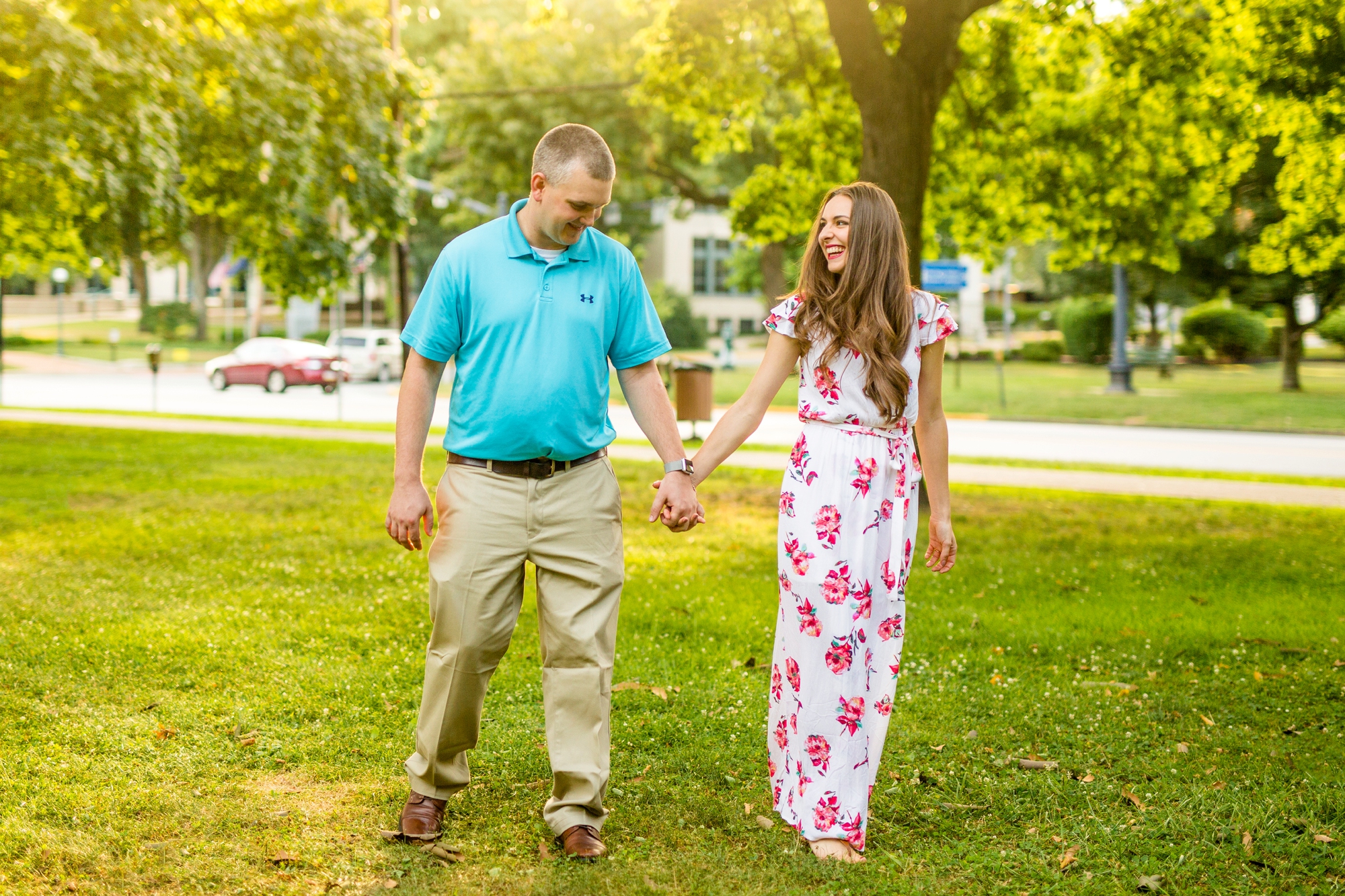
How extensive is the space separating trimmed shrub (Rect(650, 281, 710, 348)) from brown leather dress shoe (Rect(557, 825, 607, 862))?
1937 inches

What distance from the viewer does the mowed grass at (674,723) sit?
3.73 metres

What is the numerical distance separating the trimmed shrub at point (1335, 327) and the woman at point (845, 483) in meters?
45.7

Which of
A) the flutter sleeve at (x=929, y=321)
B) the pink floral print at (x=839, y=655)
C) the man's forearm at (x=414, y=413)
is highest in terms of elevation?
the flutter sleeve at (x=929, y=321)

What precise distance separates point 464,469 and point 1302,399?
1083 inches

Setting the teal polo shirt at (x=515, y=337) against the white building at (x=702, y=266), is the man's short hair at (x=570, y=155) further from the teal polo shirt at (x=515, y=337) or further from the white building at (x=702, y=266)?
the white building at (x=702, y=266)

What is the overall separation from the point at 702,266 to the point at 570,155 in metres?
60.5

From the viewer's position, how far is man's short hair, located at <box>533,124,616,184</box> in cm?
349

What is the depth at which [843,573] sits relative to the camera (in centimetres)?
368

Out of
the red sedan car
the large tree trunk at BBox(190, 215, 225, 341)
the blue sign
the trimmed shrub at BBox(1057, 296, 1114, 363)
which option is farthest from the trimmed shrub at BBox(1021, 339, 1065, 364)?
the large tree trunk at BBox(190, 215, 225, 341)

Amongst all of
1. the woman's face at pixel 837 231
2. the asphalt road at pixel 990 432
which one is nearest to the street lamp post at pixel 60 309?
the asphalt road at pixel 990 432

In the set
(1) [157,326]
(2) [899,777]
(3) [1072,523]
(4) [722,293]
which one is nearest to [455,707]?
(2) [899,777]

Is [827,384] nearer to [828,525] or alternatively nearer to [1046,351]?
[828,525]

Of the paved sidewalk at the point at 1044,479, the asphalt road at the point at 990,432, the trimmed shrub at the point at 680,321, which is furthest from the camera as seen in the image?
the trimmed shrub at the point at 680,321

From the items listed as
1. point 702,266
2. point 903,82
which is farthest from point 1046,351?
point 903,82
